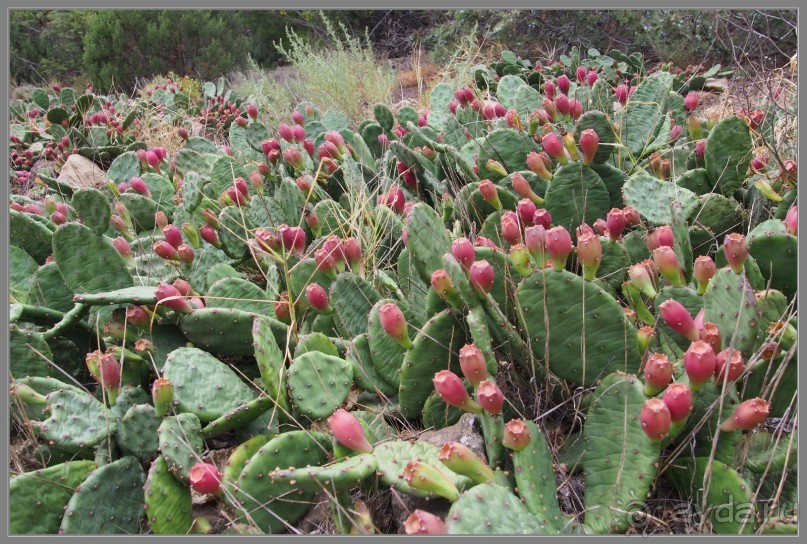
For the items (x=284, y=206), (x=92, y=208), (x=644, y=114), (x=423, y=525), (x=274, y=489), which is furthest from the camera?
(x=644, y=114)

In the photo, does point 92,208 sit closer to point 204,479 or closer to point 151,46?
point 204,479

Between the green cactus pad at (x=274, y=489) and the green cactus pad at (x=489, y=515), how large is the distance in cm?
40

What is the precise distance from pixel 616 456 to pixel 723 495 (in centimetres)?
19

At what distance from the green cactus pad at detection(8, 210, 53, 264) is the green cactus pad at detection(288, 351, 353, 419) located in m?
1.47

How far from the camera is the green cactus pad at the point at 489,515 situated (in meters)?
1.00

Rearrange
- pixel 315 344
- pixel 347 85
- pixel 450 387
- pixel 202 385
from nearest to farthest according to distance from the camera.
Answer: pixel 450 387 < pixel 202 385 < pixel 315 344 < pixel 347 85

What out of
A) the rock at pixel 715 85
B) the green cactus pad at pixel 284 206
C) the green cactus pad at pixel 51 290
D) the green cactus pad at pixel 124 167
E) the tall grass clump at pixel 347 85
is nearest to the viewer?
the green cactus pad at pixel 51 290

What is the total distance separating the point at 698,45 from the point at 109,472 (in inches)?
289

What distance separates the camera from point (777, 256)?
146 cm

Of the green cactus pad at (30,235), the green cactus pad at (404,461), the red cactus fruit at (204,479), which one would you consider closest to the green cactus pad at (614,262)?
the green cactus pad at (404,461)

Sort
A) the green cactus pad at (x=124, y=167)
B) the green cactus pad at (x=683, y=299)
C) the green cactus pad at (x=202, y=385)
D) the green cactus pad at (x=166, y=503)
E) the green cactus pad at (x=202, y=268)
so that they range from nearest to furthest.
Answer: the green cactus pad at (x=166, y=503)
the green cactus pad at (x=683, y=299)
the green cactus pad at (x=202, y=385)
the green cactus pad at (x=202, y=268)
the green cactus pad at (x=124, y=167)

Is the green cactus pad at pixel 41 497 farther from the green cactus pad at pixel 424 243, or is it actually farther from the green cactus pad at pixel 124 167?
the green cactus pad at pixel 124 167

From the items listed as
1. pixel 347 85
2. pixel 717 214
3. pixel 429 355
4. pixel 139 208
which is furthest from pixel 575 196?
pixel 347 85

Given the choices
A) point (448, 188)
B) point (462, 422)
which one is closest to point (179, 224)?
point (448, 188)
